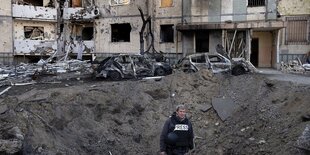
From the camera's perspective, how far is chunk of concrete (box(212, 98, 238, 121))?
1673cm

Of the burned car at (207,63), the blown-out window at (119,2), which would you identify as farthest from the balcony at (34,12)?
the burned car at (207,63)

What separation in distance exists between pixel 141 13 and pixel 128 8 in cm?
274

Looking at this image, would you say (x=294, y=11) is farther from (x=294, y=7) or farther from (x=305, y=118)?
(x=305, y=118)

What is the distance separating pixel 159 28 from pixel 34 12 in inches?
418

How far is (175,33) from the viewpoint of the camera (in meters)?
28.5

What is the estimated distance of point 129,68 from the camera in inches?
830

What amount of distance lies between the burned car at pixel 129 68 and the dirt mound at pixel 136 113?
198 centimetres

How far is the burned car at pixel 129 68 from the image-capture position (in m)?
21.0

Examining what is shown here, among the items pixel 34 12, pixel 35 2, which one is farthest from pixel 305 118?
pixel 35 2

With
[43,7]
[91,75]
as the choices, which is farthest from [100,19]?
[91,75]

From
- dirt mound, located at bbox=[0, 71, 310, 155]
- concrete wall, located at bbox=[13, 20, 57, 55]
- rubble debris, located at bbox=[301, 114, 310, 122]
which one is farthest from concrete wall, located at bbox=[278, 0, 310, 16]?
concrete wall, located at bbox=[13, 20, 57, 55]

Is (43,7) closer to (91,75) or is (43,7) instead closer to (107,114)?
(91,75)

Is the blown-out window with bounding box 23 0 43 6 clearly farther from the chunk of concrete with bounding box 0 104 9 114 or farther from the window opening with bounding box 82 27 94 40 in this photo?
the chunk of concrete with bounding box 0 104 9 114

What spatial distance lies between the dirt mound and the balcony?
1376 cm
